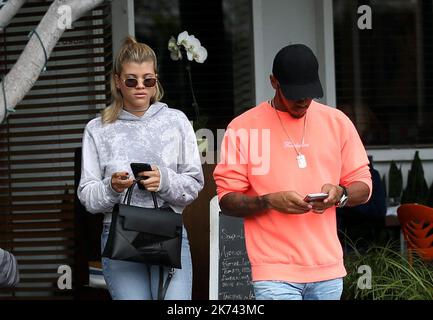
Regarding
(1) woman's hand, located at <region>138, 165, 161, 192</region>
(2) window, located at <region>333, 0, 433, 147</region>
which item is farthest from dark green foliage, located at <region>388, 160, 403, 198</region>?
(1) woman's hand, located at <region>138, 165, 161, 192</region>

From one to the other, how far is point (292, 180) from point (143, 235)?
2.24 feet

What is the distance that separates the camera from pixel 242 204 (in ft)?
15.3

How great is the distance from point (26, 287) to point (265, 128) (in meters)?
4.33

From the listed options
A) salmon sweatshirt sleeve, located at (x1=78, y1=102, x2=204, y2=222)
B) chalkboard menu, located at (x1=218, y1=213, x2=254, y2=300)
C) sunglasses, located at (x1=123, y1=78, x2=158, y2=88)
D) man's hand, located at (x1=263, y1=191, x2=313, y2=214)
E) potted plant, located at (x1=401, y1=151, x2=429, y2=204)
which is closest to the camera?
man's hand, located at (x1=263, y1=191, x2=313, y2=214)

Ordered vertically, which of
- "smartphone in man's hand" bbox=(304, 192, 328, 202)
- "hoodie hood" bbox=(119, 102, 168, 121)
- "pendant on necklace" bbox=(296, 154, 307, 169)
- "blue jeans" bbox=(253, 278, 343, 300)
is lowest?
"blue jeans" bbox=(253, 278, 343, 300)

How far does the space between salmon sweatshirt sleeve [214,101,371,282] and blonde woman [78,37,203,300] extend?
0.26 meters

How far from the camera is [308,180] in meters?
4.64

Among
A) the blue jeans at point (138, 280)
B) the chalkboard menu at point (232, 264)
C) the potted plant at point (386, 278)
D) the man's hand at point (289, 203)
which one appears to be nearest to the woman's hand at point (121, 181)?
the blue jeans at point (138, 280)

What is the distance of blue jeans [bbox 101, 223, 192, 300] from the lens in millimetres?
4871

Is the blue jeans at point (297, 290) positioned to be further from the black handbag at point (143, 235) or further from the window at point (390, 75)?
the window at point (390, 75)

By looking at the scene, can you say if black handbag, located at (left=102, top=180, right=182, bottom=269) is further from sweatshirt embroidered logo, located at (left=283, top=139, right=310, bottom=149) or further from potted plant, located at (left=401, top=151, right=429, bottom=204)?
potted plant, located at (left=401, top=151, right=429, bottom=204)
